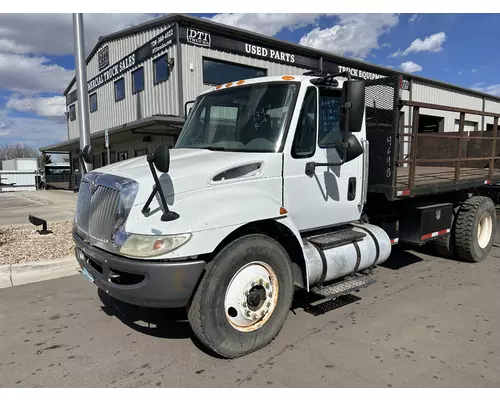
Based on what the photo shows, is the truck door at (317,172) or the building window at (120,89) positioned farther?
the building window at (120,89)

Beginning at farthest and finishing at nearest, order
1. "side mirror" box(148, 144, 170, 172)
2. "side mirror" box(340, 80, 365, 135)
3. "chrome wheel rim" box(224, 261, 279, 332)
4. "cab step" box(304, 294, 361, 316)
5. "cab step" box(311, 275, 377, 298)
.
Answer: "cab step" box(304, 294, 361, 316) → "cab step" box(311, 275, 377, 298) → "side mirror" box(340, 80, 365, 135) → "chrome wheel rim" box(224, 261, 279, 332) → "side mirror" box(148, 144, 170, 172)

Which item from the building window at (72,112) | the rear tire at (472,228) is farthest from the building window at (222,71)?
the building window at (72,112)

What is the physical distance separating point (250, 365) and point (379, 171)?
114 inches

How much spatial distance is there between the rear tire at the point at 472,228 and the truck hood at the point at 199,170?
4.13 metres

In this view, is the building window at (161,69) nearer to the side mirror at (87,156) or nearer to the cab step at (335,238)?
the side mirror at (87,156)

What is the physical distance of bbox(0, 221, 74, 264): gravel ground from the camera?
20.3ft

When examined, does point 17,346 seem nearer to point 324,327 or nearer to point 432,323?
point 324,327

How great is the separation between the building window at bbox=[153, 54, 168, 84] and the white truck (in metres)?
10.9

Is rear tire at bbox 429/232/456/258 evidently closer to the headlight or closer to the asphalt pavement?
the asphalt pavement

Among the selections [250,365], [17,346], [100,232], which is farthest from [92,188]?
[250,365]

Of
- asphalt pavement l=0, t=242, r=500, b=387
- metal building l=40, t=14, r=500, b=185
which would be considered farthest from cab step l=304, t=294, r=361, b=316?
metal building l=40, t=14, r=500, b=185

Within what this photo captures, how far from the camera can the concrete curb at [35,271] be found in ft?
17.7

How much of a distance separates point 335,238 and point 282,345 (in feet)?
4.48

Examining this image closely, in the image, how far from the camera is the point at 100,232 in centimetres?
323
